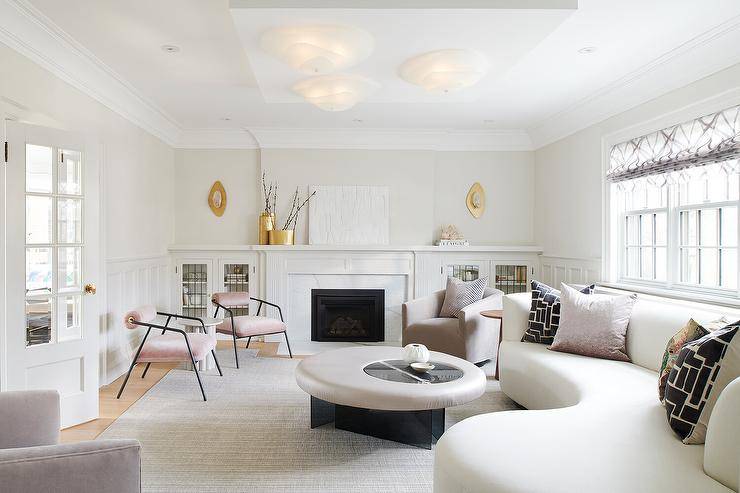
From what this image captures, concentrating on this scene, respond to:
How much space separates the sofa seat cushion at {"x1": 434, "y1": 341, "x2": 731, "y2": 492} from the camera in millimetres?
1686

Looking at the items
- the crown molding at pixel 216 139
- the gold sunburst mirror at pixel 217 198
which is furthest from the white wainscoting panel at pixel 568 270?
the gold sunburst mirror at pixel 217 198

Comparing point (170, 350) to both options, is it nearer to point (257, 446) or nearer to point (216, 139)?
point (257, 446)

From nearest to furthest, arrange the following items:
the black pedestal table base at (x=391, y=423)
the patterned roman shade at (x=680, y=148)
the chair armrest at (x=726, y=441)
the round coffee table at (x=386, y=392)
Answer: the chair armrest at (x=726, y=441) < the round coffee table at (x=386, y=392) < the black pedestal table base at (x=391, y=423) < the patterned roman shade at (x=680, y=148)

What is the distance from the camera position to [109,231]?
446 cm

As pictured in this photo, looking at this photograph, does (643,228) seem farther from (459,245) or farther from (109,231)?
(109,231)

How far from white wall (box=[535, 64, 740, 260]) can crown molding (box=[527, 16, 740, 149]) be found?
0.06 m

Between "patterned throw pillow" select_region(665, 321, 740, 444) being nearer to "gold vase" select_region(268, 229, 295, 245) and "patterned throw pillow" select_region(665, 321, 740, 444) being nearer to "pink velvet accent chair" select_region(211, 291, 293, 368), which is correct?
"pink velvet accent chair" select_region(211, 291, 293, 368)

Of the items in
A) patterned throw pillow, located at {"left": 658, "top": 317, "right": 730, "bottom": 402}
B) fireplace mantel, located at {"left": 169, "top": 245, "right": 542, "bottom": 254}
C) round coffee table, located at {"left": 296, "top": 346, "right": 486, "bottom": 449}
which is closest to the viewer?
patterned throw pillow, located at {"left": 658, "top": 317, "right": 730, "bottom": 402}

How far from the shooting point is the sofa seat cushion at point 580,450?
66.4 inches

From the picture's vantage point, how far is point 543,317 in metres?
3.74

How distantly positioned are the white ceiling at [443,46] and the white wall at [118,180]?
377mm

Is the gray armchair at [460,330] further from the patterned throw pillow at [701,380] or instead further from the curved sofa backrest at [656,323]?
the patterned throw pillow at [701,380]

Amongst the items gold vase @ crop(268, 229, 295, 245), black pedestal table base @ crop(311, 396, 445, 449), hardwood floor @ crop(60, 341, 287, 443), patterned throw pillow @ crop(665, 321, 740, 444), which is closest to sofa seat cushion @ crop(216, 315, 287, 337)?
hardwood floor @ crop(60, 341, 287, 443)

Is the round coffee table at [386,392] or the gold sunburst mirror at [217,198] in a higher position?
the gold sunburst mirror at [217,198]
